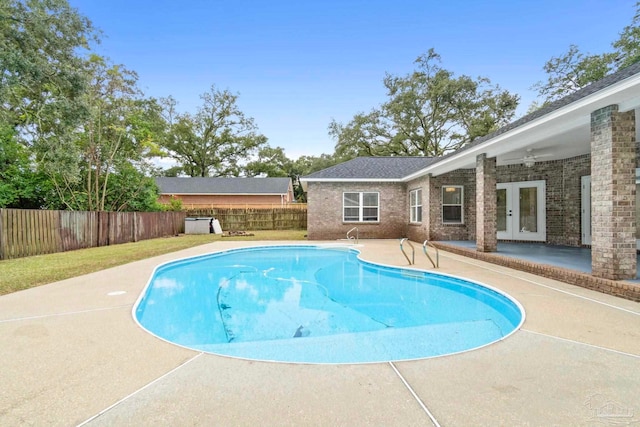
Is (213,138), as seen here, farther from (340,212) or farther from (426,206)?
(426,206)

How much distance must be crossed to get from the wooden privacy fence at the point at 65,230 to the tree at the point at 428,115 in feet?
65.3

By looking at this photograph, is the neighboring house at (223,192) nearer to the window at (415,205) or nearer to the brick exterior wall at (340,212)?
the brick exterior wall at (340,212)

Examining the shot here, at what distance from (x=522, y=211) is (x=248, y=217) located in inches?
659

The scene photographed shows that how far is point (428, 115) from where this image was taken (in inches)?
1134

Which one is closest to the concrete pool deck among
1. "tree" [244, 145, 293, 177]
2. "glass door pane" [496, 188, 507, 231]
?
"glass door pane" [496, 188, 507, 231]

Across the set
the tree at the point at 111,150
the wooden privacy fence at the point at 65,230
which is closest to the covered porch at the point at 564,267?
the wooden privacy fence at the point at 65,230

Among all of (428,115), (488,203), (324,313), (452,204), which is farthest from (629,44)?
(324,313)

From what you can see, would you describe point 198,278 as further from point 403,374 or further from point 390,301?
point 403,374

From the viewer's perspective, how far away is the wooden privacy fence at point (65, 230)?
953 cm

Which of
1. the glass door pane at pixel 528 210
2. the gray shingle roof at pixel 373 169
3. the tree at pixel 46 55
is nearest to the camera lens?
the tree at pixel 46 55

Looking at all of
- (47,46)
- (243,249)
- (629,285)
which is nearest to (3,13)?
(47,46)

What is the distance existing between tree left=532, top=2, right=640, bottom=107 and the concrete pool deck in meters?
23.6

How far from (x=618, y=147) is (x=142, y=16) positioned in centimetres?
1646

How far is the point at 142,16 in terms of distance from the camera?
13344 mm
